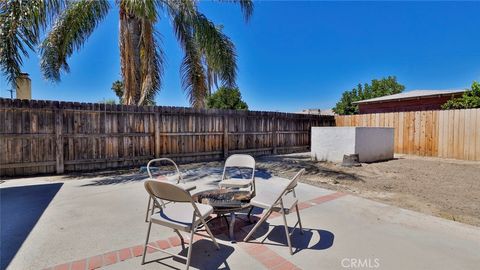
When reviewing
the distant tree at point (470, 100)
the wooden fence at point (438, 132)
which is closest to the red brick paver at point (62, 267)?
the wooden fence at point (438, 132)

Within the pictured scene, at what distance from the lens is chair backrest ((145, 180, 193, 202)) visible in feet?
6.39

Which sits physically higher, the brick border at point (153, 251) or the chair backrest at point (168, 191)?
the chair backrest at point (168, 191)

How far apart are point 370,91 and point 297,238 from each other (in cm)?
3259

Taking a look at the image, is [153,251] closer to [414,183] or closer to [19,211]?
[19,211]

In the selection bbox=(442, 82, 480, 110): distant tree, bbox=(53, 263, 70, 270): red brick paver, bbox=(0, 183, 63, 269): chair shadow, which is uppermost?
bbox=(442, 82, 480, 110): distant tree

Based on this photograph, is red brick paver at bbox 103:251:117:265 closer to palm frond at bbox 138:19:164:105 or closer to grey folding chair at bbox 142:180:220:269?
grey folding chair at bbox 142:180:220:269

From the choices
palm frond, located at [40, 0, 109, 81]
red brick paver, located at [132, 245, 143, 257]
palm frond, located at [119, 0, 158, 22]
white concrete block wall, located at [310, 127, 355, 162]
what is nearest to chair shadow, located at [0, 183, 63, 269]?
red brick paver, located at [132, 245, 143, 257]

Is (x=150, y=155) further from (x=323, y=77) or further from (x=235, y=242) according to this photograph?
(x=323, y=77)

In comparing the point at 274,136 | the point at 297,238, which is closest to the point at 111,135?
the point at 297,238

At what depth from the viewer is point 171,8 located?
24.4 ft

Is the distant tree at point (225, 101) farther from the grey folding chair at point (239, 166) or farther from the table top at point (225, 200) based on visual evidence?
the table top at point (225, 200)

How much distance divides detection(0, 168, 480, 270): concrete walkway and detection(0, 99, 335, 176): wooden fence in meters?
2.76

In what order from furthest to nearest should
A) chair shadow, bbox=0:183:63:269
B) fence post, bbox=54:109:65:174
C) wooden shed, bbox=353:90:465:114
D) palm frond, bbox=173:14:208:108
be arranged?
wooden shed, bbox=353:90:465:114, palm frond, bbox=173:14:208:108, fence post, bbox=54:109:65:174, chair shadow, bbox=0:183:63:269

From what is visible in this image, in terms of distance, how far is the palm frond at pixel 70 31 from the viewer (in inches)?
268
